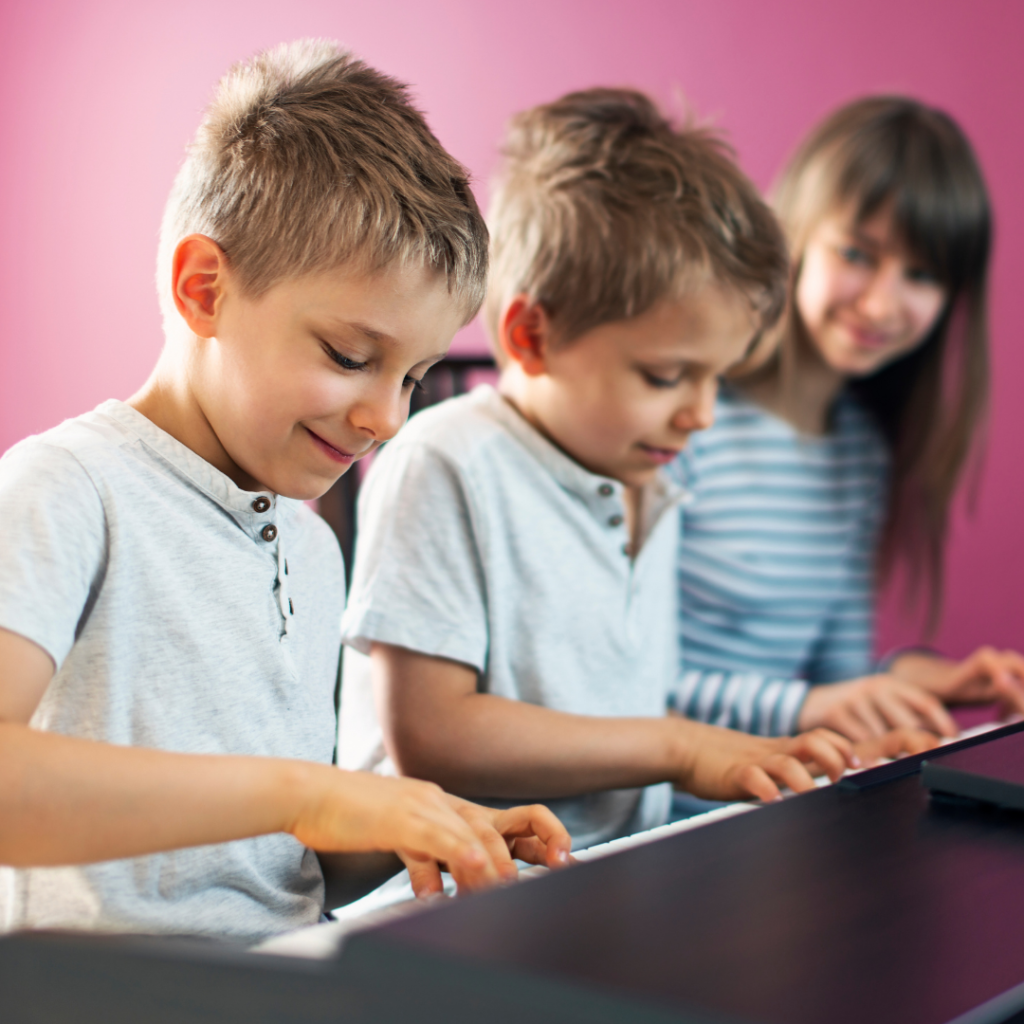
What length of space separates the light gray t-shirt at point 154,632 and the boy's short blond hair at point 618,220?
0.33 meters

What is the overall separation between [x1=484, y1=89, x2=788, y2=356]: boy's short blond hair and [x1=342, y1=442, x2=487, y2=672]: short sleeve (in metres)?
0.16

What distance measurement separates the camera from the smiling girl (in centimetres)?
126

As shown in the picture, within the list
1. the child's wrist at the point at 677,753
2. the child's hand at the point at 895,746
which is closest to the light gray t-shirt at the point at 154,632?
the child's wrist at the point at 677,753

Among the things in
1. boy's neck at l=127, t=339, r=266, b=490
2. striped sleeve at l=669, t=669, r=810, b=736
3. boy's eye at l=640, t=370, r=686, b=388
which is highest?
boy's eye at l=640, t=370, r=686, b=388

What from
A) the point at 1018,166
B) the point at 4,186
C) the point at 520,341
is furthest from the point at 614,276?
the point at 4,186

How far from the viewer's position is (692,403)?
0.86 meters

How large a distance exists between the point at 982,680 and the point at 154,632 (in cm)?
81

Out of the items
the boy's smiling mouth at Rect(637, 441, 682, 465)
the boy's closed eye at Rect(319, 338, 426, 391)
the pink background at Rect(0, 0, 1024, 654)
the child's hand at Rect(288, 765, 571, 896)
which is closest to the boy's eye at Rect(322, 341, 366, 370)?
the boy's closed eye at Rect(319, 338, 426, 391)

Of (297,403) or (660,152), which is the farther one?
(660,152)

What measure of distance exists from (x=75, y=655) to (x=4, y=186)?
225 cm

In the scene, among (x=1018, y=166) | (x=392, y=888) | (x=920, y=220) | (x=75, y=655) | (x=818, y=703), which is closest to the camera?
(x=75, y=655)

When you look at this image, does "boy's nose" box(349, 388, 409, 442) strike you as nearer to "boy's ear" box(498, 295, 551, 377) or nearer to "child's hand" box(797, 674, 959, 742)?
"boy's ear" box(498, 295, 551, 377)

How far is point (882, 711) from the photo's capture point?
959 millimetres

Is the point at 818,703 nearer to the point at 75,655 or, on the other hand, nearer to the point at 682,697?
the point at 682,697
